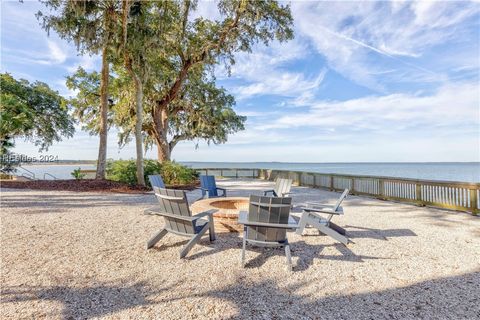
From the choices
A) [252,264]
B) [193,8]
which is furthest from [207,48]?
[252,264]

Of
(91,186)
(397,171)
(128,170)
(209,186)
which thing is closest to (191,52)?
(128,170)

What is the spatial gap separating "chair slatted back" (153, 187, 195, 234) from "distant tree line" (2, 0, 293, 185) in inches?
301

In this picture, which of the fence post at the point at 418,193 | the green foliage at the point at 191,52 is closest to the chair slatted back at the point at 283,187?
the fence post at the point at 418,193

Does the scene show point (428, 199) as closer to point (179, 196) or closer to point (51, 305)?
point (179, 196)

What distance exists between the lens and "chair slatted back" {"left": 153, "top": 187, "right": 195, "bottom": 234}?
11.3ft

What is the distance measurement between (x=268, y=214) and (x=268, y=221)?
0.09 metres

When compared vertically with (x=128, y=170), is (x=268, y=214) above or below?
below

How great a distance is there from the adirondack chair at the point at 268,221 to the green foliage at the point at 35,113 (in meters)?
16.1

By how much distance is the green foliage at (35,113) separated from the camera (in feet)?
51.1

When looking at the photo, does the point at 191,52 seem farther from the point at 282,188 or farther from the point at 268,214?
the point at 268,214

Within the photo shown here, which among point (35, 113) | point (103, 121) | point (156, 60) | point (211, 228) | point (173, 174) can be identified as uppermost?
point (156, 60)

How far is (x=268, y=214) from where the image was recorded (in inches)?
131

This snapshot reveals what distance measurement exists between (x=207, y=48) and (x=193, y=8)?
6.08 ft

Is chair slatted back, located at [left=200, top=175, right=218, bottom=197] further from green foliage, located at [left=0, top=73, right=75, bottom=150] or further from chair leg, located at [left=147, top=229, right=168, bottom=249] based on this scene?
green foliage, located at [left=0, top=73, right=75, bottom=150]
